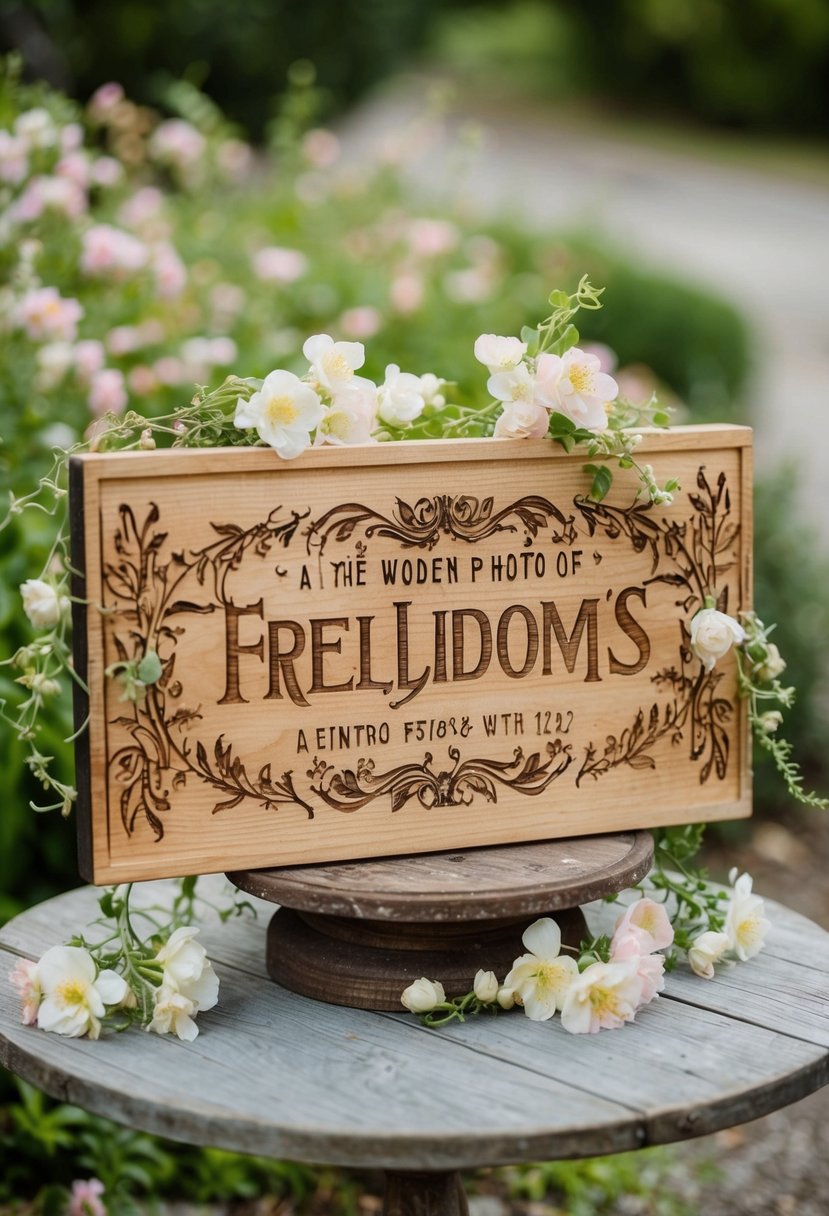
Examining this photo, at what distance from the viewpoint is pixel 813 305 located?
1246 cm

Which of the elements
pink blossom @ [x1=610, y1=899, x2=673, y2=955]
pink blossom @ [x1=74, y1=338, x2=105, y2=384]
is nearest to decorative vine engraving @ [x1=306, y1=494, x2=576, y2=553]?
pink blossom @ [x1=610, y1=899, x2=673, y2=955]

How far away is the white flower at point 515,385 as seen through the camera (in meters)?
1.42

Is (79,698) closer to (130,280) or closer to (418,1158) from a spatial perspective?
(418,1158)

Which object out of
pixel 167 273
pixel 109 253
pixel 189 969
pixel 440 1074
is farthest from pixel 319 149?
pixel 440 1074

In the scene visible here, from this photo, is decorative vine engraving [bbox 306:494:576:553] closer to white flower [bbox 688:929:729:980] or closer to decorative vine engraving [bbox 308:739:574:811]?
decorative vine engraving [bbox 308:739:574:811]

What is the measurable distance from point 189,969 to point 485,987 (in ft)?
0.90

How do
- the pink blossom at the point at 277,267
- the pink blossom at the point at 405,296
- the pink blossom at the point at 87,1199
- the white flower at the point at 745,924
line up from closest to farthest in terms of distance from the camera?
the white flower at the point at 745,924
the pink blossom at the point at 87,1199
the pink blossom at the point at 277,267
the pink blossom at the point at 405,296

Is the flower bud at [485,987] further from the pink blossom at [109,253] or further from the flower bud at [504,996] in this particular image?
the pink blossom at [109,253]

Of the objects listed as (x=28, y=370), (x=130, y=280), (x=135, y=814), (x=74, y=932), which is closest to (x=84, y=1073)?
(x=135, y=814)

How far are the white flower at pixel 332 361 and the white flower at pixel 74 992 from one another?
577 mm

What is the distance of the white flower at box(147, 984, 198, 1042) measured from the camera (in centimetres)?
134

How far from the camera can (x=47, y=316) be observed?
243 cm

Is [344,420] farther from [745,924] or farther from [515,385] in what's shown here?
[745,924]

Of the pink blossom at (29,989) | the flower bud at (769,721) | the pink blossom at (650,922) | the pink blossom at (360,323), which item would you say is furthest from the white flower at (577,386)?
the pink blossom at (360,323)
